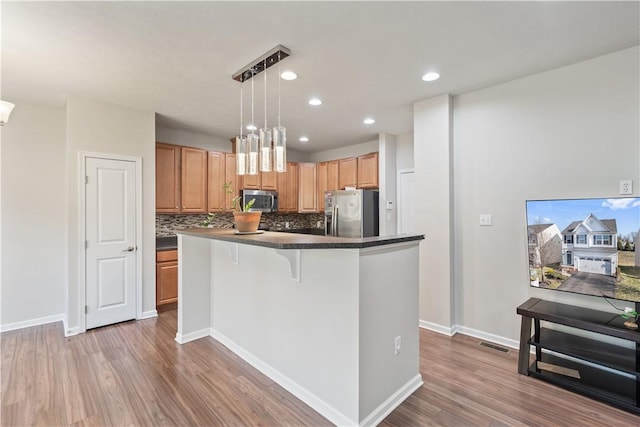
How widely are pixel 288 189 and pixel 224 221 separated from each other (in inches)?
52.9

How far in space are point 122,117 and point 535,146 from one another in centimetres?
450

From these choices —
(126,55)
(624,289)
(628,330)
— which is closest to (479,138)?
(624,289)

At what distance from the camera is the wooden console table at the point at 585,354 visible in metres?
2.15

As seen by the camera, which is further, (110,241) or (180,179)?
(180,179)

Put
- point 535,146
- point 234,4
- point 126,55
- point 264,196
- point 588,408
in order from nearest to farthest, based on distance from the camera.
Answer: point 234,4
point 588,408
point 126,55
point 535,146
point 264,196

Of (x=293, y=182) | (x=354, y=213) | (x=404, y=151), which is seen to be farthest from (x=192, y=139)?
(x=404, y=151)

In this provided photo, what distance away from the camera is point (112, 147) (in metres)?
3.66

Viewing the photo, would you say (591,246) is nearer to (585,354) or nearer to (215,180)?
(585,354)

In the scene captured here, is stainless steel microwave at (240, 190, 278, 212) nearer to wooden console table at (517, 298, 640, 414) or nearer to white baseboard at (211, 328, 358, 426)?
white baseboard at (211, 328, 358, 426)

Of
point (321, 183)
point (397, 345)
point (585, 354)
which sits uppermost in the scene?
point (321, 183)

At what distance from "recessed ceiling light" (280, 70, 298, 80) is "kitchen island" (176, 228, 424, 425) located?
156 centimetres

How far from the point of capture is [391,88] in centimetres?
324

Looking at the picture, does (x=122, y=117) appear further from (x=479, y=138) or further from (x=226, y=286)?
(x=479, y=138)

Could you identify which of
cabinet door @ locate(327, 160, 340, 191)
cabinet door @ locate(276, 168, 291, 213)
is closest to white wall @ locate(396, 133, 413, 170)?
cabinet door @ locate(327, 160, 340, 191)
